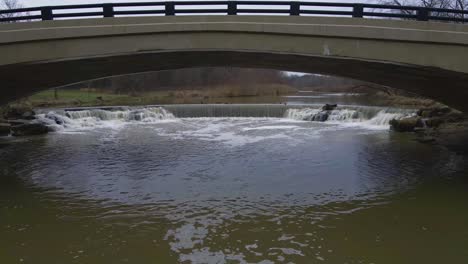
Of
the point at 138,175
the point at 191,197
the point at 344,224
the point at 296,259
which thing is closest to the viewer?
the point at 296,259

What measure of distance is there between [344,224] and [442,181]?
5.41m

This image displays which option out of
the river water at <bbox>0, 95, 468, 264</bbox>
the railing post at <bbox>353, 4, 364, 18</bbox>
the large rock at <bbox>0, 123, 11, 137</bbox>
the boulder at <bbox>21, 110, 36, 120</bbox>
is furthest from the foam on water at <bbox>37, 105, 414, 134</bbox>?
the railing post at <bbox>353, 4, 364, 18</bbox>

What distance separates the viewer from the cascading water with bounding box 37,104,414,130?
27656 millimetres

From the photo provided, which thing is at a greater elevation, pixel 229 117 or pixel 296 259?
pixel 296 259

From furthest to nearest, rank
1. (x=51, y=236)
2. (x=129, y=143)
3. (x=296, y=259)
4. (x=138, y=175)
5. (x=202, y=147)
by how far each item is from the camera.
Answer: (x=129, y=143) < (x=202, y=147) < (x=138, y=175) < (x=51, y=236) < (x=296, y=259)

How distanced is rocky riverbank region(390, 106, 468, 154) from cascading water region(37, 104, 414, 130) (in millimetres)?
1835

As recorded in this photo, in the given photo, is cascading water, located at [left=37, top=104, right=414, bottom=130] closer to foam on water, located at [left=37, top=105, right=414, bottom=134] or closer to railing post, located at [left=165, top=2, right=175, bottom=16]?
foam on water, located at [left=37, top=105, right=414, bottom=134]

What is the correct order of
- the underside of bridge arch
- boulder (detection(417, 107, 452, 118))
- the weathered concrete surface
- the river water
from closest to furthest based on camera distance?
the river water < the weathered concrete surface < the underside of bridge arch < boulder (detection(417, 107, 452, 118))

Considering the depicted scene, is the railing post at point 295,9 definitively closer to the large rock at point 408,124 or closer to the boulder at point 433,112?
the large rock at point 408,124

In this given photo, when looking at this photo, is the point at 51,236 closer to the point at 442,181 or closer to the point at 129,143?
the point at 442,181

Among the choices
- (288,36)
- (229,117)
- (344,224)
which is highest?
(288,36)

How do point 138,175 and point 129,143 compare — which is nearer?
point 138,175

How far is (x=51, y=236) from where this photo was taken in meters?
7.98

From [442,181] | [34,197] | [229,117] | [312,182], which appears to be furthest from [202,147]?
[229,117]
